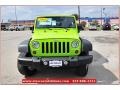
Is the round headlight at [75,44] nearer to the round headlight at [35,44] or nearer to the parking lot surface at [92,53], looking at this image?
the parking lot surface at [92,53]

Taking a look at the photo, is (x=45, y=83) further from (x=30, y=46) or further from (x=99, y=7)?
(x=99, y=7)

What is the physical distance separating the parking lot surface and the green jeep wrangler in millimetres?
80

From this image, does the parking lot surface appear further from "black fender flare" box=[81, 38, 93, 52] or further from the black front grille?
the black front grille

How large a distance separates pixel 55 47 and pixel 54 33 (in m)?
0.22

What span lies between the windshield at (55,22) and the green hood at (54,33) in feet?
0.17

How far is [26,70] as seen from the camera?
10938 mm

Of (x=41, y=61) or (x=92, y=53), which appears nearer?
(x=41, y=61)

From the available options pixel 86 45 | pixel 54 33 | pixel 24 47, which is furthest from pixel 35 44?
pixel 86 45

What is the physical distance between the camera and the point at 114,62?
10.9m

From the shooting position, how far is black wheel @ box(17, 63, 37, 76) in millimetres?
10906

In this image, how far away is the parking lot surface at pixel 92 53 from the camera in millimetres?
10914

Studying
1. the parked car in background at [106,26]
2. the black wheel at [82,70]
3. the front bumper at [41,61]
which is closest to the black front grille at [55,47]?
the front bumper at [41,61]

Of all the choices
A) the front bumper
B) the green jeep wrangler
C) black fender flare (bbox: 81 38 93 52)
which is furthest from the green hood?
the front bumper

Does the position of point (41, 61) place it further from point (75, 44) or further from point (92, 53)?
point (92, 53)
